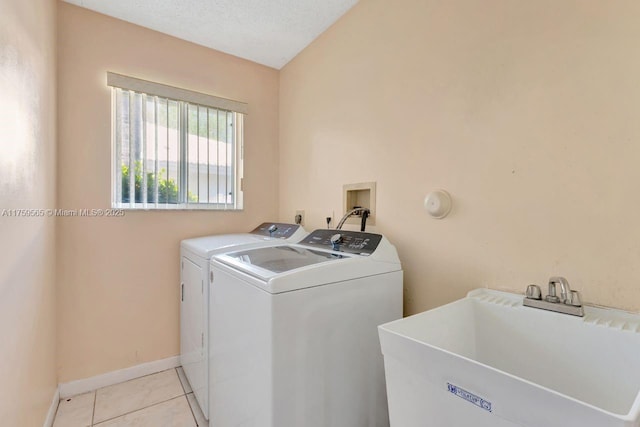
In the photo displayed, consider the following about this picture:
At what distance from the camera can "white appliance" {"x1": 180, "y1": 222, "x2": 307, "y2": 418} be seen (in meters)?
1.57

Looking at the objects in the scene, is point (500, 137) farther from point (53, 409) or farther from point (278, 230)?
point (53, 409)

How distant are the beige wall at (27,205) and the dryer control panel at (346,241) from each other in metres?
1.24

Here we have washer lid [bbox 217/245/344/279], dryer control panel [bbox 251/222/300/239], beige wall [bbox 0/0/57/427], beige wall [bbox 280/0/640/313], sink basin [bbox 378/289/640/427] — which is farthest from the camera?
dryer control panel [bbox 251/222/300/239]

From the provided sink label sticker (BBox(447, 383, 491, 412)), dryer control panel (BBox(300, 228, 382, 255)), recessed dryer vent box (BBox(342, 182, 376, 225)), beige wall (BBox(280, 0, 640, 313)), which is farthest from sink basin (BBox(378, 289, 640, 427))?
recessed dryer vent box (BBox(342, 182, 376, 225))

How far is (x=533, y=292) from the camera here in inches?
37.5

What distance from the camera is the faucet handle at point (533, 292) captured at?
3.10 ft

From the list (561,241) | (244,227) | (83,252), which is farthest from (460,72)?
(83,252)

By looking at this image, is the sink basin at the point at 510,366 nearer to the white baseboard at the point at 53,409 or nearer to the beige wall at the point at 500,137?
the beige wall at the point at 500,137

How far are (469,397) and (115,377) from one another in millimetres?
2291

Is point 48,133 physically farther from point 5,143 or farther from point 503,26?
point 503,26

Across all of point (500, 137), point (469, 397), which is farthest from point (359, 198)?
point (469, 397)

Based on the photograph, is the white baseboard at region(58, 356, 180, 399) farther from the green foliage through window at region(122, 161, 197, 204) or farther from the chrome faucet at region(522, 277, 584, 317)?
the chrome faucet at region(522, 277, 584, 317)

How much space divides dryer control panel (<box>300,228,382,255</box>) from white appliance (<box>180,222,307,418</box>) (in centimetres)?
19

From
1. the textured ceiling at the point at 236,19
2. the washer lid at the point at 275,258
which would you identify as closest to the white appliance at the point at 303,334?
the washer lid at the point at 275,258
